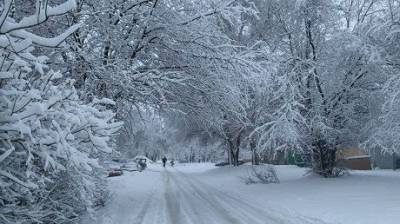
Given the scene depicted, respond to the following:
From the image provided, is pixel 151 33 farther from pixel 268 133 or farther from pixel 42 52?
pixel 268 133

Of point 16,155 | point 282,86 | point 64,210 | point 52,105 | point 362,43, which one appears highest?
point 362,43

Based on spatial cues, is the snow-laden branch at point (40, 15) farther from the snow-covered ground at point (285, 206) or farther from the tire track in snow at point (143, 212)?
the tire track in snow at point (143, 212)

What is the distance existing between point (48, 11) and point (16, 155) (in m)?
2.03

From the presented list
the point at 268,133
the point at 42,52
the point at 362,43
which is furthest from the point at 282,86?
the point at 42,52

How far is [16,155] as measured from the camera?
577 cm

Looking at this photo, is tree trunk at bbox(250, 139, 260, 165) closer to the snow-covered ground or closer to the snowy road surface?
the snow-covered ground

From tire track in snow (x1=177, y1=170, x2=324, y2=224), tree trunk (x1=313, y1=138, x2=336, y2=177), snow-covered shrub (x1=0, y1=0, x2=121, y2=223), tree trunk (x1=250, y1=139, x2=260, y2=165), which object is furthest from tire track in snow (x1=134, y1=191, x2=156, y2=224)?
tree trunk (x1=250, y1=139, x2=260, y2=165)

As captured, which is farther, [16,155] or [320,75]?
[320,75]

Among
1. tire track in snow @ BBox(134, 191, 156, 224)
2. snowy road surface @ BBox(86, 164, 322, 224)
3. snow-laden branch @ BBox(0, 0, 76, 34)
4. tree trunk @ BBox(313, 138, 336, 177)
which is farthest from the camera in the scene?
tree trunk @ BBox(313, 138, 336, 177)

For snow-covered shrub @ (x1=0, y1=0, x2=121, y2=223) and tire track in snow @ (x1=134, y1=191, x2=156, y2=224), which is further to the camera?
tire track in snow @ (x1=134, y1=191, x2=156, y2=224)

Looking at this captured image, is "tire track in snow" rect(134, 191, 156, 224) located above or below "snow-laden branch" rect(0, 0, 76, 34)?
below

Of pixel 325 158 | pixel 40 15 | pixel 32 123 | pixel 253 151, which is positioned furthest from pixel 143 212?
pixel 253 151

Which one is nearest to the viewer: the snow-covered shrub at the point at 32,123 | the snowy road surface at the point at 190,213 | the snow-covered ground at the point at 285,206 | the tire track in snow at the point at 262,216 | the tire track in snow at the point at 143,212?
the snow-covered shrub at the point at 32,123

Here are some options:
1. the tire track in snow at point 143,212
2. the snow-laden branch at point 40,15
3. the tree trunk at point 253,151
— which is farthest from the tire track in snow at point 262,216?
the tree trunk at point 253,151
